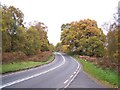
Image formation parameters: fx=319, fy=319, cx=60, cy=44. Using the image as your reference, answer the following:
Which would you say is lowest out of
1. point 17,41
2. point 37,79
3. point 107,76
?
point 107,76

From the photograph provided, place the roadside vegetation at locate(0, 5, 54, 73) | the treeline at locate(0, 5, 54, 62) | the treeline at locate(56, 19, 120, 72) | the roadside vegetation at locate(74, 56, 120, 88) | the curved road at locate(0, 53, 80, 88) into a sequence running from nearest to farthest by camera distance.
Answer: the curved road at locate(0, 53, 80, 88), the roadside vegetation at locate(74, 56, 120, 88), the roadside vegetation at locate(0, 5, 54, 73), the treeline at locate(0, 5, 54, 62), the treeline at locate(56, 19, 120, 72)

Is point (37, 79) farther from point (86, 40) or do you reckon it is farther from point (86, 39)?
point (86, 39)

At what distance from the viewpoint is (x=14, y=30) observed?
5428 centimetres

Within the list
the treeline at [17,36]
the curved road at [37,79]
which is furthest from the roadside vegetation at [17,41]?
the curved road at [37,79]

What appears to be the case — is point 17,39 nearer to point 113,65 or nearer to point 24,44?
point 24,44

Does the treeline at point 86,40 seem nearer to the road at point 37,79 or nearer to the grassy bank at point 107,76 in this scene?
the grassy bank at point 107,76

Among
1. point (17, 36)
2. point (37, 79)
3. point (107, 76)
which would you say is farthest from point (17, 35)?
point (37, 79)

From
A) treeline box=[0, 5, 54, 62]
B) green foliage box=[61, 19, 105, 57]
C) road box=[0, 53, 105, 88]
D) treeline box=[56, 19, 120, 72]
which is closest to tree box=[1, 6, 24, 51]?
treeline box=[0, 5, 54, 62]

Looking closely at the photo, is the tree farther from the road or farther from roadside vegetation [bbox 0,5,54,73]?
the road

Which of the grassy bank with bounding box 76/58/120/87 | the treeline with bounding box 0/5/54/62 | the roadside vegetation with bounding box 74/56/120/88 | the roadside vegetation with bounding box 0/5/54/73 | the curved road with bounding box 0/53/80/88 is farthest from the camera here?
the treeline with bounding box 0/5/54/62

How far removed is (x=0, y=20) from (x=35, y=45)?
109ft

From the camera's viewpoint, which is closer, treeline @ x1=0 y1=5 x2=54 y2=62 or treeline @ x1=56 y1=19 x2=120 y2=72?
treeline @ x1=0 y1=5 x2=54 y2=62

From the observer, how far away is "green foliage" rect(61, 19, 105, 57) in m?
84.5

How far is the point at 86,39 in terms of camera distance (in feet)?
296
